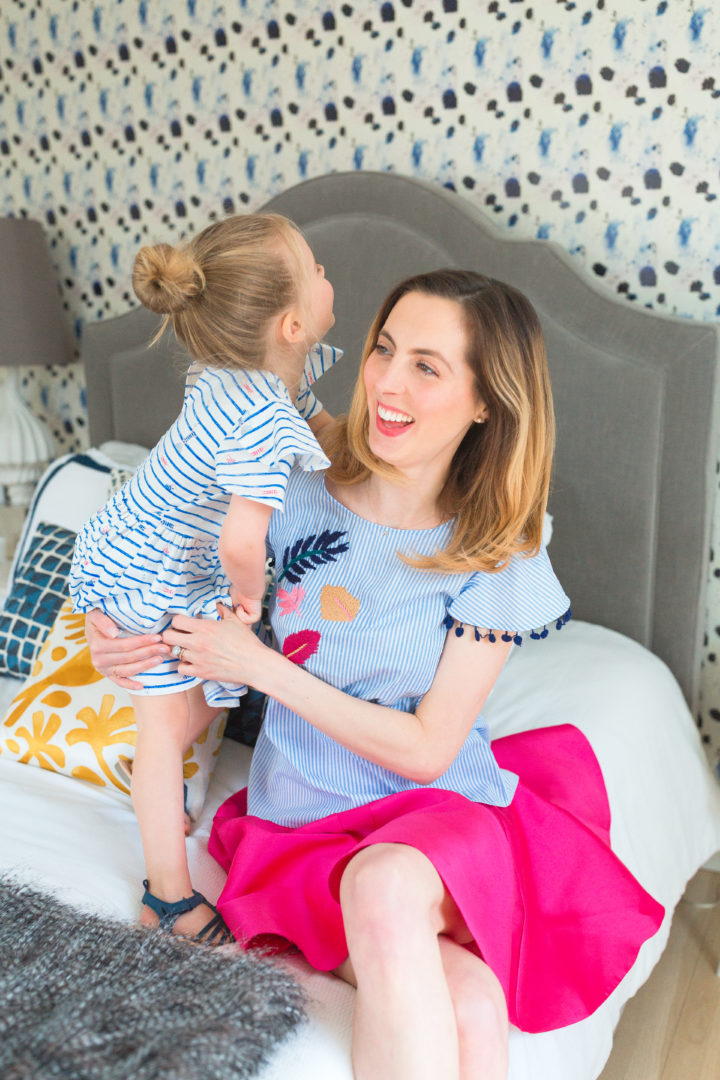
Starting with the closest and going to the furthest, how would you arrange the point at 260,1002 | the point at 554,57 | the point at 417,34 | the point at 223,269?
1. the point at 260,1002
2. the point at 223,269
3. the point at 554,57
4. the point at 417,34

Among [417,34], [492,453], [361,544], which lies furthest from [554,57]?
[361,544]

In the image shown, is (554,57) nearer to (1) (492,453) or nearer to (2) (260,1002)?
(1) (492,453)

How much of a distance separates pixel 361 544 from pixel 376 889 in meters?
0.50

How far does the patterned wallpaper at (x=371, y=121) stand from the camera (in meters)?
1.91

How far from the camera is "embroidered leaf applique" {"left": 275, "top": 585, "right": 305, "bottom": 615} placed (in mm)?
1352

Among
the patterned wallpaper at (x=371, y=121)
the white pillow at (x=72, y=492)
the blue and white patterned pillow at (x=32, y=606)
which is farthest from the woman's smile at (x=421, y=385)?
the white pillow at (x=72, y=492)

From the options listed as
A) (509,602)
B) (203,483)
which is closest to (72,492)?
(203,483)

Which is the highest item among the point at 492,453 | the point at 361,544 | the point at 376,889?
the point at 492,453

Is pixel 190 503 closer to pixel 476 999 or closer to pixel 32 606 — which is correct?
pixel 476 999

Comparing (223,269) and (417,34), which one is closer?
(223,269)

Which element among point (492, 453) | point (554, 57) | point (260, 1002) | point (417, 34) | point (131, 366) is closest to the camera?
point (260, 1002)

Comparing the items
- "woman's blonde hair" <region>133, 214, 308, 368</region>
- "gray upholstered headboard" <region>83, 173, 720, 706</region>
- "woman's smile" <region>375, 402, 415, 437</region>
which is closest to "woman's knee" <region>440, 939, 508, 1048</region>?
"woman's smile" <region>375, 402, 415, 437</region>

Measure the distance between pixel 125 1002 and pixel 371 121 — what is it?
1.97m

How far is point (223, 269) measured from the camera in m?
1.19
